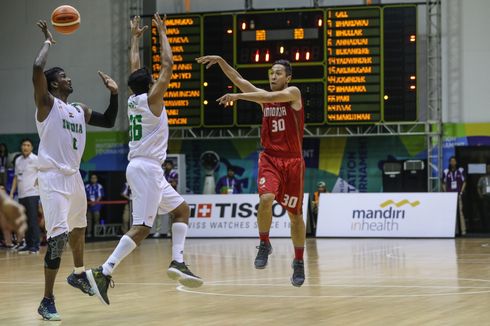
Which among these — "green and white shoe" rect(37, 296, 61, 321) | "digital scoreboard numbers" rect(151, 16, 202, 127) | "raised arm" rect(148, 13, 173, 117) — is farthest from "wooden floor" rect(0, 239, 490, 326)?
"digital scoreboard numbers" rect(151, 16, 202, 127)

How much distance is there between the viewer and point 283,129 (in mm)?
9961

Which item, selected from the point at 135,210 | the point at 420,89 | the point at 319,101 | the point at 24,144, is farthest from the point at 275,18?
the point at 135,210

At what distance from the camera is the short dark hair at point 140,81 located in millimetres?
8758

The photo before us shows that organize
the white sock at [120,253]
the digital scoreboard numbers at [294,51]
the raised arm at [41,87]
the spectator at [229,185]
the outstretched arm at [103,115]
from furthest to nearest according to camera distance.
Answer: the spectator at [229,185], the digital scoreboard numbers at [294,51], the outstretched arm at [103,115], the white sock at [120,253], the raised arm at [41,87]

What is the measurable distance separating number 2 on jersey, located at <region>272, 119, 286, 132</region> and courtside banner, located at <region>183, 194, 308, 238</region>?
13.1 meters

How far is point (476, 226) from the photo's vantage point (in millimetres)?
23984

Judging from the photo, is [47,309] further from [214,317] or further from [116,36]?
[116,36]

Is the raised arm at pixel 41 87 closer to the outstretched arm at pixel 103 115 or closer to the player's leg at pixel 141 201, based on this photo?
the outstretched arm at pixel 103 115

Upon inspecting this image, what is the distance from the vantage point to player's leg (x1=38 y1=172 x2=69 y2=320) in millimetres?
8219

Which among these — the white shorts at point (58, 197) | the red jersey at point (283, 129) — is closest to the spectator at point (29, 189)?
the red jersey at point (283, 129)

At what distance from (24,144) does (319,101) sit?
7725 mm

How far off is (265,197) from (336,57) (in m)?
13.3

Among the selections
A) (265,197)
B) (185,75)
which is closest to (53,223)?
(265,197)

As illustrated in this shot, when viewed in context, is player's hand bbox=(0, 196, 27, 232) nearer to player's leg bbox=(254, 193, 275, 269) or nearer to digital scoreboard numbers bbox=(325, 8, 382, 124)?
player's leg bbox=(254, 193, 275, 269)
